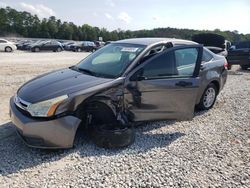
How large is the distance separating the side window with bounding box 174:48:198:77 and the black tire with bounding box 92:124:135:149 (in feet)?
5.12

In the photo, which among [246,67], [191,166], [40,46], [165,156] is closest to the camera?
[191,166]

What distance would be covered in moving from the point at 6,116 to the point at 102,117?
2.35 m

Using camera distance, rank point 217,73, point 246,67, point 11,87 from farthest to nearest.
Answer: point 246,67
point 11,87
point 217,73

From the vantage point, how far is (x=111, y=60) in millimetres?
5098

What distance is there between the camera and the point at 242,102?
7.38m

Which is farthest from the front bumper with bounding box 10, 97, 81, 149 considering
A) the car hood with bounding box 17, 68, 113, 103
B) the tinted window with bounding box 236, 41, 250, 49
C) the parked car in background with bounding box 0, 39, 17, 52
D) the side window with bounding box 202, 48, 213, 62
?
the parked car in background with bounding box 0, 39, 17, 52

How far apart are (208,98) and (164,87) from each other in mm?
2055

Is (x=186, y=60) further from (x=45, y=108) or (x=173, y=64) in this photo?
(x=45, y=108)

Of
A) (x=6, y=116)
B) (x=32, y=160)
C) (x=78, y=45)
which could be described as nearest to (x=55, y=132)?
(x=32, y=160)

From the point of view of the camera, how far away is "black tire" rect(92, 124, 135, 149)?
4215mm

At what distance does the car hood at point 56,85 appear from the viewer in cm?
402

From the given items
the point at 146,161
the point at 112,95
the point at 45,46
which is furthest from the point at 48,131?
the point at 45,46

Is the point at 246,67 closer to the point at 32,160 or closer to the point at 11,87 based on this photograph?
the point at 11,87

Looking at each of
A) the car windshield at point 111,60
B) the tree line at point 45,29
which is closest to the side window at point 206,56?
the car windshield at point 111,60
